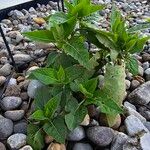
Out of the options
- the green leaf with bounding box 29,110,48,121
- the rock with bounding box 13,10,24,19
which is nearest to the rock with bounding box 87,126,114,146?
the green leaf with bounding box 29,110,48,121

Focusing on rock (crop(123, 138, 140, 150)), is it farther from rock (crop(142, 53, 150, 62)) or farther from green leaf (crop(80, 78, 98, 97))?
rock (crop(142, 53, 150, 62))

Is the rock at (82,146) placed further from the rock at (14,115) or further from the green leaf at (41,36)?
the green leaf at (41,36)

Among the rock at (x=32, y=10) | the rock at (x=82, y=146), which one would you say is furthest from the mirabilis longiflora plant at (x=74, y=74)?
the rock at (x=32, y=10)

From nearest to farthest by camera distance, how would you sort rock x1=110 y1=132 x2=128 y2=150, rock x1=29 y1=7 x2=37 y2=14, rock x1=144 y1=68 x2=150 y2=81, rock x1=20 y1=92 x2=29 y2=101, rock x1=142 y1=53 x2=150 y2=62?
rock x1=110 y1=132 x2=128 y2=150
rock x1=20 y1=92 x2=29 y2=101
rock x1=144 y1=68 x2=150 y2=81
rock x1=142 y1=53 x2=150 y2=62
rock x1=29 y1=7 x2=37 y2=14

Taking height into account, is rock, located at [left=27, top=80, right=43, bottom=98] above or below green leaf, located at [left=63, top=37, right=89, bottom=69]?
below

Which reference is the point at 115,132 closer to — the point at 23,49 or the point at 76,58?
the point at 76,58

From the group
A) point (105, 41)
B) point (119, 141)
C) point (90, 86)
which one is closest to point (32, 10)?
point (105, 41)

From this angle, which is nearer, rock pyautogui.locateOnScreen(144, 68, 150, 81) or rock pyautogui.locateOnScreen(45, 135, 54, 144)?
rock pyautogui.locateOnScreen(45, 135, 54, 144)
